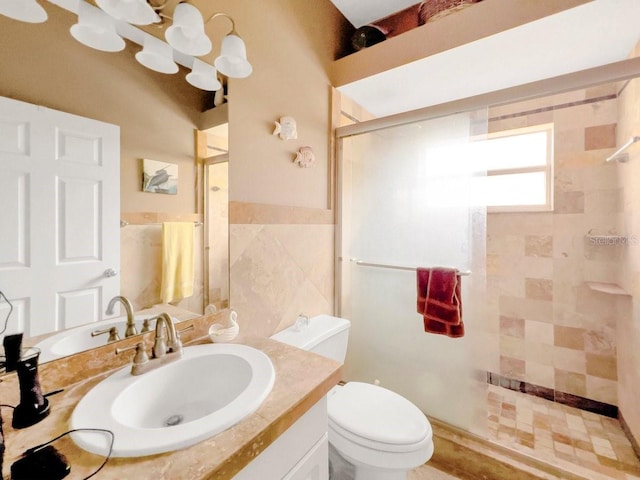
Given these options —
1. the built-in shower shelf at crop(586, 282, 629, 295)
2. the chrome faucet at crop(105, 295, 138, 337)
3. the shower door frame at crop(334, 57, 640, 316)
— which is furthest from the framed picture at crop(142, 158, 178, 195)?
the built-in shower shelf at crop(586, 282, 629, 295)

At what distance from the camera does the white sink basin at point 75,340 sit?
763 millimetres

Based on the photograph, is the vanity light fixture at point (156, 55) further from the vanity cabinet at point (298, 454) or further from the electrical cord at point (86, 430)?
the vanity cabinet at point (298, 454)

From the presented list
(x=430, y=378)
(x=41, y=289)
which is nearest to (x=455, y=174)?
(x=430, y=378)

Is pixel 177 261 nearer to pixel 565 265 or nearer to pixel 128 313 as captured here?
pixel 128 313

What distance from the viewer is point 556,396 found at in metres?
2.02

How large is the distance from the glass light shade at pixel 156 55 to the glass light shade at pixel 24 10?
0.23 m

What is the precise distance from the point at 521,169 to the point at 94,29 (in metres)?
2.53

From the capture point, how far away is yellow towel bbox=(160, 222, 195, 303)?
101 cm

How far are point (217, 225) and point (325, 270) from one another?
0.82 m

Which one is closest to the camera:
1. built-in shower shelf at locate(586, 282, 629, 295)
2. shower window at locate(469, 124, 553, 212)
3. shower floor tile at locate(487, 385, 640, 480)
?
shower floor tile at locate(487, 385, 640, 480)

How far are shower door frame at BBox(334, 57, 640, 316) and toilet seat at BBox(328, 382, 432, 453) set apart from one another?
24.3 inches

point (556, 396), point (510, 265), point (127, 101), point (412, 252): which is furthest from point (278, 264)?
point (556, 396)

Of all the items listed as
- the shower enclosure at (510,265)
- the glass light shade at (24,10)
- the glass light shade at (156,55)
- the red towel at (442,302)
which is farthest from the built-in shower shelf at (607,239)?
the glass light shade at (24,10)

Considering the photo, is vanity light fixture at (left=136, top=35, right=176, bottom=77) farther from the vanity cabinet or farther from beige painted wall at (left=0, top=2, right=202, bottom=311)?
the vanity cabinet
